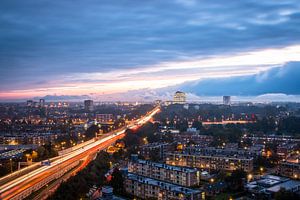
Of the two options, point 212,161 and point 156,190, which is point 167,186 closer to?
point 156,190

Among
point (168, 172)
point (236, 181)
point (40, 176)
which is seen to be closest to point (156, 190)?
point (168, 172)

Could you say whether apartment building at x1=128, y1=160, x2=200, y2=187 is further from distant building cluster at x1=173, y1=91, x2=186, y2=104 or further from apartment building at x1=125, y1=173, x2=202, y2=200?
distant building cluster at x1=173, y1=91, x2=186, y2=104

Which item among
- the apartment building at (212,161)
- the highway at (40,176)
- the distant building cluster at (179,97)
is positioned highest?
the distant building cluster at (179,97)

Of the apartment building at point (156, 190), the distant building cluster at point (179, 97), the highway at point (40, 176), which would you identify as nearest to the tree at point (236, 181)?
the apartment building at point (156, 190)

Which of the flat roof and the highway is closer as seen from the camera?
the flat roof

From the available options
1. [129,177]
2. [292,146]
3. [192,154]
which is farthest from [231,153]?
[129,177]

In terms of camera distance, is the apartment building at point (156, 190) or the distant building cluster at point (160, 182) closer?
the apartment building at point (156, 190)

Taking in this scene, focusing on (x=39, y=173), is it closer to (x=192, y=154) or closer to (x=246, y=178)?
(x=192, y=154)

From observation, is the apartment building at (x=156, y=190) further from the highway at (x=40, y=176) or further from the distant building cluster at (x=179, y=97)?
the distant building cluster at (x=179, y=97)

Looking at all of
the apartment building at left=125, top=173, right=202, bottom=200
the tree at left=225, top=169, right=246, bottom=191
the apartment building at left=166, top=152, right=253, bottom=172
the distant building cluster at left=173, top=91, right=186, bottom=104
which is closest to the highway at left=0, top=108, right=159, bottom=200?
the apartment building at left=125, top=173, right=202, bottom=200

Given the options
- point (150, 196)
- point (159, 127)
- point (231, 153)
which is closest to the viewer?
point (150, 196)

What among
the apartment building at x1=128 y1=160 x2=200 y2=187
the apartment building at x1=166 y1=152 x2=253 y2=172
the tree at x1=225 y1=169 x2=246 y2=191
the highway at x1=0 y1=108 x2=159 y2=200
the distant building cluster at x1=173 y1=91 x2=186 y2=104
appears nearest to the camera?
the highway at x1=0 y1=108 x2=159 y2=200
